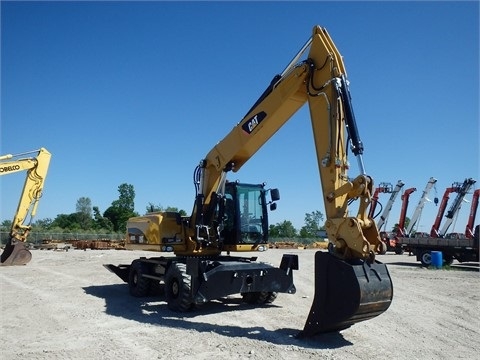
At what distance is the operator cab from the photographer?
10.5 meters

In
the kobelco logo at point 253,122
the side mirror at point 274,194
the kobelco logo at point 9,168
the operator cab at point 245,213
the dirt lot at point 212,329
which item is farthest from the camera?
the kobelco logo at point 9,168

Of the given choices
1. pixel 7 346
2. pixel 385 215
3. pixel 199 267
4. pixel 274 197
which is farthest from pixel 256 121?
pixel 385 215

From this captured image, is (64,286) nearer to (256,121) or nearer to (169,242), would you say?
(169,242)

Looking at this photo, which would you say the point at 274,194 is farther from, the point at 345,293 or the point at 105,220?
the point at 105,220

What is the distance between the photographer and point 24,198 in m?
19.7

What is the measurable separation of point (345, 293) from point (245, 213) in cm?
438

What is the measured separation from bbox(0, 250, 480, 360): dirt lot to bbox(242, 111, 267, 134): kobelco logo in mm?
3980

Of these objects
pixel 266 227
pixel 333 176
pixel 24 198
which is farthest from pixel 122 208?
pixel 333 176

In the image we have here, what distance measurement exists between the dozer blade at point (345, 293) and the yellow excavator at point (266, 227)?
0.05 feet

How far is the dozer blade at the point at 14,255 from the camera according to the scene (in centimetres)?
1930

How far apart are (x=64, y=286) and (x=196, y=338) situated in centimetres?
752

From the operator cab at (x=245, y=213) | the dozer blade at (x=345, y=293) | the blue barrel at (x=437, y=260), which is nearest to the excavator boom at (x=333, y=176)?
the dozer blade at (x=345, y=293)

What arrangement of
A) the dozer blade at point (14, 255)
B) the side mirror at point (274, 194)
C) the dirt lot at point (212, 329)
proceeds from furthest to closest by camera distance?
the dozer blade at point (14, 255) → the side mirror at point (274, 194) → the dirt lot at point (212, 329)

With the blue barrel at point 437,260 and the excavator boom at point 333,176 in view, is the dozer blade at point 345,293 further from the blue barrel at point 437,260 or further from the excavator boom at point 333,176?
the blue barrel at point 437,260
